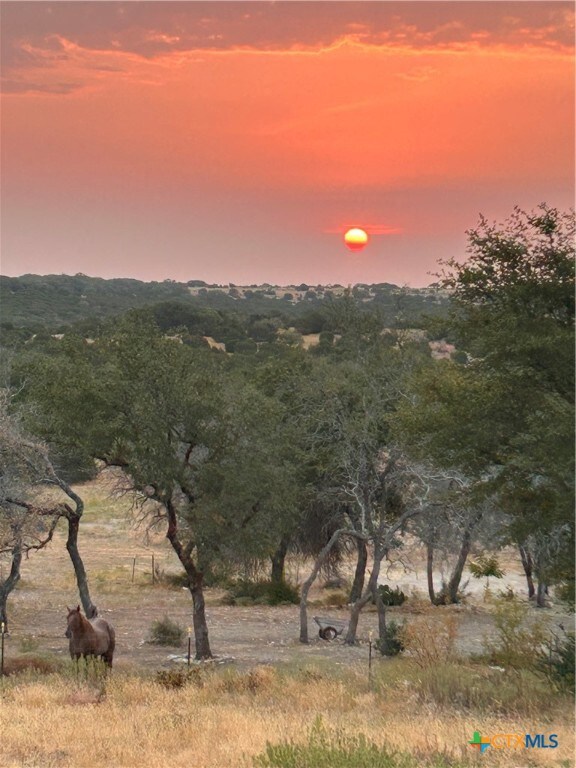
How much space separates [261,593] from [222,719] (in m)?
23.2

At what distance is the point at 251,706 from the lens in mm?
15734

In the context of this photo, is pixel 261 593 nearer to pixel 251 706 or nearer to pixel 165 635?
pixel 165 635

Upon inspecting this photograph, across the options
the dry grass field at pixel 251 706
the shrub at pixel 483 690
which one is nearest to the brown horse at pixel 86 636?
the dry grass field at pixel 251 706

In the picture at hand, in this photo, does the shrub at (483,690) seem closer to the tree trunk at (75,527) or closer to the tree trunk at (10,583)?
the tree trunk at (75,527)

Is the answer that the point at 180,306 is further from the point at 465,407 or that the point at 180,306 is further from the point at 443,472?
the point at 465,407

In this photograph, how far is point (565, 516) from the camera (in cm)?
1557

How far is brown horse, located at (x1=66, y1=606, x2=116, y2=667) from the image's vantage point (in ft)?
60.5

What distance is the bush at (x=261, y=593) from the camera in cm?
3603

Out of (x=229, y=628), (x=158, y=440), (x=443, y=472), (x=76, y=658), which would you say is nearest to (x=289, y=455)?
(x=229, y=628)

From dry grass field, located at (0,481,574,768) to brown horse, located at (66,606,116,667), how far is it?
51 centimetres

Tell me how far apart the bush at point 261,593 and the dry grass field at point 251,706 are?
720 cm

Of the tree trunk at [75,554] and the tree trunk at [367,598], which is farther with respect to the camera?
the tree trunk at [367,598]

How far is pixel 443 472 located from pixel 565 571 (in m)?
9.29

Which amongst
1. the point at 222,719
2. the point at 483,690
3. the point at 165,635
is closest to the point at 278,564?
the point at 165,635
